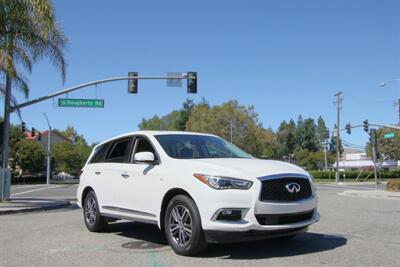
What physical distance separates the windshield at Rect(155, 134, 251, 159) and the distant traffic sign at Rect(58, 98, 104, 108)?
1926 centimetres

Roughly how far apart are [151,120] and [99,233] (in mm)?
97531

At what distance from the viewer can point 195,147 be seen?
27.5 feet

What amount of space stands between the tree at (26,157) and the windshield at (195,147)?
68.9 meters

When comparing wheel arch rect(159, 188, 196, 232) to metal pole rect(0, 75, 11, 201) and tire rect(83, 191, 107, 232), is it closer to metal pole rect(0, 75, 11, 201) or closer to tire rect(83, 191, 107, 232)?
tire rect(83, 191, 107, 232)

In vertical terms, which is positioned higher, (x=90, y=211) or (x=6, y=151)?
(x=6, y=151)

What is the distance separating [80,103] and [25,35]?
9311 millimetres

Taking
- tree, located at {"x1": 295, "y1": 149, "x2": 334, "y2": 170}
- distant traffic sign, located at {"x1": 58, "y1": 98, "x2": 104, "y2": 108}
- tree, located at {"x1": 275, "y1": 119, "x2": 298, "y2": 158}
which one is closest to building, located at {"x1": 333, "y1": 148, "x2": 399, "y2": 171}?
tree, located at {"x1": 295, "y1": 149, "x2": 334, "y2": 170}

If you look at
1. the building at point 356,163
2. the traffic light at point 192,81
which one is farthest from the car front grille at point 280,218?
the building at point 356,163

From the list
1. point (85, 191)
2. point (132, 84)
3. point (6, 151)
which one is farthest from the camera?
point (132, 84)

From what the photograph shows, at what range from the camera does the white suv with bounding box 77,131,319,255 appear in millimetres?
6676

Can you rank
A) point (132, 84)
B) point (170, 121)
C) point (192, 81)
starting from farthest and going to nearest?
point (170, 121)
point (192, 81)
point (132, 84)

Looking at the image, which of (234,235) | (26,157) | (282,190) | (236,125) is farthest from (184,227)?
(26,157)

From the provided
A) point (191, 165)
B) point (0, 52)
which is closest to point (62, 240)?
point (191, 165)

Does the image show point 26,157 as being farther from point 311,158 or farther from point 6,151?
point 311,158
